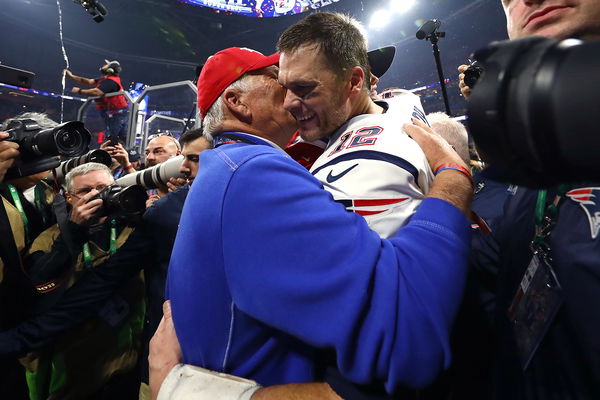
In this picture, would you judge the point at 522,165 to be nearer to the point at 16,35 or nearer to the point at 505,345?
the point at 505,345

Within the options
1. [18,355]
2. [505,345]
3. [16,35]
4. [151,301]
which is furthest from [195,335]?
[16,35]

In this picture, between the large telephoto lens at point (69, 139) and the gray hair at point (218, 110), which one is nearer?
the gray hair at point (218, 110)

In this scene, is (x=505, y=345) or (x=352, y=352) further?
(x=505, y=345)

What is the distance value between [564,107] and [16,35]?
78.8 ft

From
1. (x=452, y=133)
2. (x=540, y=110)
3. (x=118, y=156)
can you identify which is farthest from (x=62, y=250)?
(x=452, y=133)

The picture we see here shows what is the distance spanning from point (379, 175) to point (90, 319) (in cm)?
211

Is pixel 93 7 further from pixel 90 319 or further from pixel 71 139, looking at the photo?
pixel 90 319

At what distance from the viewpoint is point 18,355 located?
1757 mm

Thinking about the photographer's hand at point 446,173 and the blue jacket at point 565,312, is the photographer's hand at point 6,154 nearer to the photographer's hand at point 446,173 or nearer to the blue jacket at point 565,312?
the photographer's hand at point 446,173

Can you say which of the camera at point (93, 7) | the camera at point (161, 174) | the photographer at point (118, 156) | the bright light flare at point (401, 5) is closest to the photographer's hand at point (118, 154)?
the photographer at point (118, 156)

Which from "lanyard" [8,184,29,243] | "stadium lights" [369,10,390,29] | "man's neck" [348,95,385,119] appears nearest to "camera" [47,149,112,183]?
"lanyard" [8,184,29,243]

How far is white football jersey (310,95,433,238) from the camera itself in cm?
82

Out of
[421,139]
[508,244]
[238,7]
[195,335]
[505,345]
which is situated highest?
[238,7]

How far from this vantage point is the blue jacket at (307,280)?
64cm
